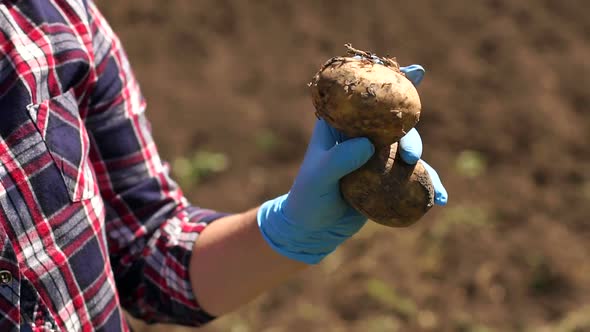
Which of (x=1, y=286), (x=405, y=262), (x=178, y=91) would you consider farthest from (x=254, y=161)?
(x=1, y=286)

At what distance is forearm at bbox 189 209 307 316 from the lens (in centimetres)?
149

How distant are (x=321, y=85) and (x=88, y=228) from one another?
49 cm

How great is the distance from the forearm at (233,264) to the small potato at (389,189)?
0.19m

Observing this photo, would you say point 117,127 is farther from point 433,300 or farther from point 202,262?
point 433,300

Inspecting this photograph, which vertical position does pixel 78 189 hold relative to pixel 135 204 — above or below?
above

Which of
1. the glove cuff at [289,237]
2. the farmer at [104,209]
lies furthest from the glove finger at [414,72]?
the glove cuff at [289,237]

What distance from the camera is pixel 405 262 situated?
10.1ft

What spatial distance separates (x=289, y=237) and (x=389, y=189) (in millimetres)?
207

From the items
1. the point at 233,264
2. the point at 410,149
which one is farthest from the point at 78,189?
the point at 410,149

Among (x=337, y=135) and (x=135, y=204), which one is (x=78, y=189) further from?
(x=337, y=135)

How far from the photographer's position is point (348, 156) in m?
1.38

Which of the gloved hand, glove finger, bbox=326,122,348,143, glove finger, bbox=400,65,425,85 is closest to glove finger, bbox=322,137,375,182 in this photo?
the gloved hand

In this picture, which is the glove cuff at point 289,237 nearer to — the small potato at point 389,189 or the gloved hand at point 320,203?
the gloved hand at point 320,203

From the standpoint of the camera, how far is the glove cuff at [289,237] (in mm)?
1454
